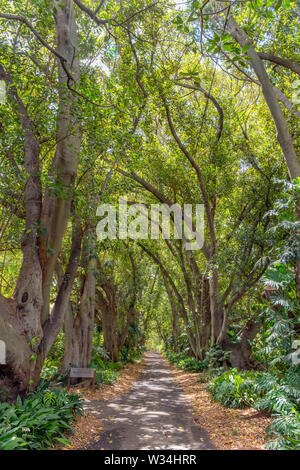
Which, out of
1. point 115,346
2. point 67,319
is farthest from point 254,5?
point 115,346

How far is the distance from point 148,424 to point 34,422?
2.95 m

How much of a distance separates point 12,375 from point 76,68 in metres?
5.93

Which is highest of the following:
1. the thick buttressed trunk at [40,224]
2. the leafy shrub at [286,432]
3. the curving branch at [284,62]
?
the curving branch at [284,62]

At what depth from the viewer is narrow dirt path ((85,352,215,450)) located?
508cm

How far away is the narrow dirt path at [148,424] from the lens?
5082mm

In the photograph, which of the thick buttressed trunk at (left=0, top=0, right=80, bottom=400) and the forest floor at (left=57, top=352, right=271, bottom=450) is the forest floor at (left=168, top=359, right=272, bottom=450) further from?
the thick buttressed trunk at (left=0, top=0, right=80, bottom=400)

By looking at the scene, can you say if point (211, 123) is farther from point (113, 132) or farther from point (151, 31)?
point (113, 132)

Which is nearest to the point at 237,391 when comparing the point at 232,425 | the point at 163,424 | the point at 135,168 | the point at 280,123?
the point at 232,425

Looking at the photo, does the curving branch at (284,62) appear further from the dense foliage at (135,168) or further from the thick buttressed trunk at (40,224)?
the thick buttressed trunk at (40,224)

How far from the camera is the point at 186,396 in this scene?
1011 centimetres

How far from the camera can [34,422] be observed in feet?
14.0

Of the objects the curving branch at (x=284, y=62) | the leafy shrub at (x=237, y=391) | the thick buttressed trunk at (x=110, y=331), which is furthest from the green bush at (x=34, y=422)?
the thick buttressed trunk at (x=110, y=331)

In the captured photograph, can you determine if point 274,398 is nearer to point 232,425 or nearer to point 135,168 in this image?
point 232,425

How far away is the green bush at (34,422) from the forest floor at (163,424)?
0.35 meters
